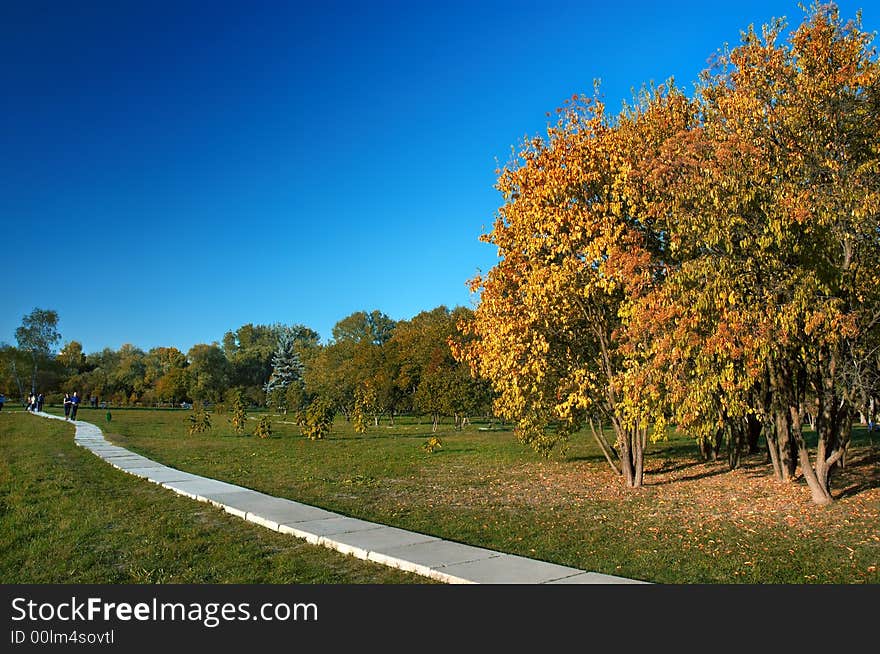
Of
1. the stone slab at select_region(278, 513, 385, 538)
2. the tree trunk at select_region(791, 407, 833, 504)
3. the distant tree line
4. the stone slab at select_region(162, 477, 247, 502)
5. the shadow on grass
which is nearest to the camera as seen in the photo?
the stone slab at select_region(278, 513, 385, 538)

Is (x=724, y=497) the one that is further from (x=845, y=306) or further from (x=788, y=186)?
(x=788, y=186)

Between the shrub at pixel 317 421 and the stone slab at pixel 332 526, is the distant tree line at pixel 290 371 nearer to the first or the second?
the shrub at pixel 317 421

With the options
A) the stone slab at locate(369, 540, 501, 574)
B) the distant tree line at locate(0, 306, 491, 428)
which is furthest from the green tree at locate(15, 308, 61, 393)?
the stone slab at locate(369, 540, 501, 574)

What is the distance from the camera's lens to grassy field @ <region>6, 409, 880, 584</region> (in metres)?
6.73

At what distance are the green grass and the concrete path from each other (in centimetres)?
16

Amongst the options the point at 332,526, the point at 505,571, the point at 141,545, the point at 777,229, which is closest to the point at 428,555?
the point at 505,571

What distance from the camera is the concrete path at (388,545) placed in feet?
18.8

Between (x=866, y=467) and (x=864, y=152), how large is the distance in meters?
7.25

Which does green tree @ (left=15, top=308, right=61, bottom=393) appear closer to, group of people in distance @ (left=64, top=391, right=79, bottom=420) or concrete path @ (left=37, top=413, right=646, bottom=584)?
group of people in distance @ (left=64, top=391, right=79, bottom=420)

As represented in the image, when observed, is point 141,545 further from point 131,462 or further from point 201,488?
point 131,462

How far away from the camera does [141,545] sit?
7051mm

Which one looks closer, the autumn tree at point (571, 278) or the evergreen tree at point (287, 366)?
the autumn tree at point (571, 278)

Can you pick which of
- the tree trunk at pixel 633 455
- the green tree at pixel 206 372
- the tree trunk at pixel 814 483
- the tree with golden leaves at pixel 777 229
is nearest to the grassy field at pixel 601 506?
the tree trunk at pixel 814 483

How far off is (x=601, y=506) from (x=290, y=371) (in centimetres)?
5467
